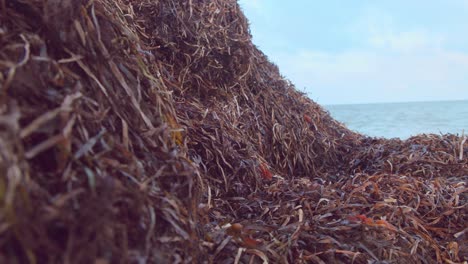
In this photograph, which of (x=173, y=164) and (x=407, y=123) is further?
(x=407, y=123)

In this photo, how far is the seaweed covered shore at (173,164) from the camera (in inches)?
16.1

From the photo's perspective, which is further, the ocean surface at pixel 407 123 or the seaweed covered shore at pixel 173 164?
the ocean surface at pixel 407 123

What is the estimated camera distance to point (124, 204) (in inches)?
19.0

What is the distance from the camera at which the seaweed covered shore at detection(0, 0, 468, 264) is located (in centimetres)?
41

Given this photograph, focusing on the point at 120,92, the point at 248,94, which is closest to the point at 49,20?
the point at 120,92

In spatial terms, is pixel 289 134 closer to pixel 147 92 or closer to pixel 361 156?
pixel 361 156

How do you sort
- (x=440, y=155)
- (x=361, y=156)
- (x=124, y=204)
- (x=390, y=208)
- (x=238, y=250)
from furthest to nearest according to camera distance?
(x=361, y=156), (x=440, y=155), (x=390, y=208), (x=238, y=250), (x=124, y=204)

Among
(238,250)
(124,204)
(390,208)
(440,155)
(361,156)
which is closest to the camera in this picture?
(124,204)

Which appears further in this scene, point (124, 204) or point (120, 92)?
point (120, 92)

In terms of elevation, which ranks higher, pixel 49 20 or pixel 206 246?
pixel 49 20

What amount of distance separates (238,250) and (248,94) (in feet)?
3.62

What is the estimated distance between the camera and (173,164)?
66cm

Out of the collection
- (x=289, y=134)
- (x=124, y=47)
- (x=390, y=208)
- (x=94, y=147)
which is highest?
(x=124, y=47)

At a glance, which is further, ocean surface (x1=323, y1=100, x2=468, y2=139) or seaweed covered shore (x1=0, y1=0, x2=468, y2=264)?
ocean surface (x1=323, y1=100, x2=468, y2=139)
